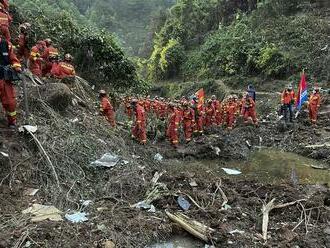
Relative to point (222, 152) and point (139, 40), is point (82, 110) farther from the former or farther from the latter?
point (139, 40)

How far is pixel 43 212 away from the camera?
23.8ft

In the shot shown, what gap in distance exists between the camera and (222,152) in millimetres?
13898

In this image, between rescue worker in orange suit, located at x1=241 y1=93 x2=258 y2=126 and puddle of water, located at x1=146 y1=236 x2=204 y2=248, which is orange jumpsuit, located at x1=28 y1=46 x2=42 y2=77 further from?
rescue worker in orange suit, located at x1=241 y1=93 x2=258 y2=126

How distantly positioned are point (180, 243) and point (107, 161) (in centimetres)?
263

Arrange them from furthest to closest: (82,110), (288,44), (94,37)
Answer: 1. (288,44)
2. (94,37)
3. (82,110)

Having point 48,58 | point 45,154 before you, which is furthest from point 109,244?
point 48,58

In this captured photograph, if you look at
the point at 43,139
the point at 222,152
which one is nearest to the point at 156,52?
the point at 222,152

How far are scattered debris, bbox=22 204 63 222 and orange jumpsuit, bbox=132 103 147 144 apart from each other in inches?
245

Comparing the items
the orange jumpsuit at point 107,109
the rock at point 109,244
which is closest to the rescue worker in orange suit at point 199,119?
the orange jumpsuit at point 107,109

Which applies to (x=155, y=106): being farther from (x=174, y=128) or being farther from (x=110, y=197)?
(x=110, y=197)

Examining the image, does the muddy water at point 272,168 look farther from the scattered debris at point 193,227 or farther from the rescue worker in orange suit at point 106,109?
the scattered debris at point 193,227

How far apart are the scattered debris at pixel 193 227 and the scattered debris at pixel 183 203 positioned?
18.0 inches

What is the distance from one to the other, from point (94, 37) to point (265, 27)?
18.5m

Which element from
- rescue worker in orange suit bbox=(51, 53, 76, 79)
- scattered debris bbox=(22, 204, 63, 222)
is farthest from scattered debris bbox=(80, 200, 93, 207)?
rescue worker in orange suit bbox=(51, 53, 76, 79)
